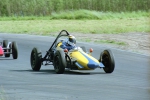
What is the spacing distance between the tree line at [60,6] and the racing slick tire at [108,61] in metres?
32.6

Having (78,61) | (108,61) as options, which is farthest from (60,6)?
(78,61)

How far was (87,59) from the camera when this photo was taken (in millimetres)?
18094

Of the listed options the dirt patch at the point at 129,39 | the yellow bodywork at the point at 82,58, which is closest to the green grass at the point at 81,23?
the dirt patch at the point at 129,39

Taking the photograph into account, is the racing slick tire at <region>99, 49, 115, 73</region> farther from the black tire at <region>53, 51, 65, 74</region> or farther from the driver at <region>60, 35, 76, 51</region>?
the black tire at <region>53, 51, 65, 74</region>

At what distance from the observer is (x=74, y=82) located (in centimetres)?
1683

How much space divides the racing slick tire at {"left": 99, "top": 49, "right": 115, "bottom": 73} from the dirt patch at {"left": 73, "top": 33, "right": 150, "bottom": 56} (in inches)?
259

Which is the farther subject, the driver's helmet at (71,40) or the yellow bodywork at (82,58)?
the driver's helmet at (71,40)

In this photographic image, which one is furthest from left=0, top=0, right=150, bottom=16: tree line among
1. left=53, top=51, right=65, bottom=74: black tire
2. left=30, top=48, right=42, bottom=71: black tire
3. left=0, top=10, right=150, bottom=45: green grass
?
left=53, top=51, right=65, bottom=74: black tire

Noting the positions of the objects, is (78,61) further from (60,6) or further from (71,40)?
(60,6)

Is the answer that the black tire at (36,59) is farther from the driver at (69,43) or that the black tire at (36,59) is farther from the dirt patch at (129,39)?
the dirt patch at (129,39)

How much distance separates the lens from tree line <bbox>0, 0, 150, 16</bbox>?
51.8 m

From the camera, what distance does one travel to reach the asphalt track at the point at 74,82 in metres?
14.4

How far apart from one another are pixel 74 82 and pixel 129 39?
14622mm

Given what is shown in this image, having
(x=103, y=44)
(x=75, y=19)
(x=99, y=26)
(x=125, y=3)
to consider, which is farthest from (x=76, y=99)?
(x=125, y=3)
